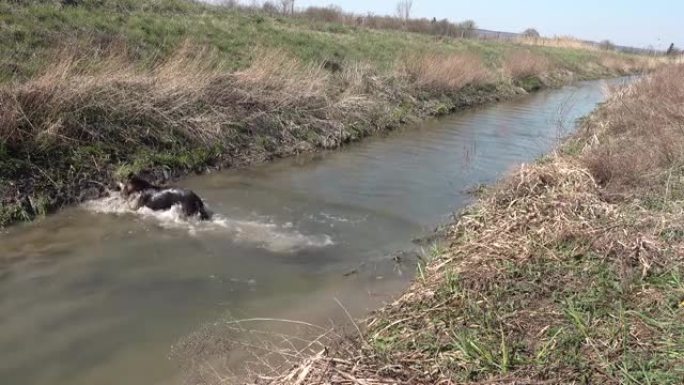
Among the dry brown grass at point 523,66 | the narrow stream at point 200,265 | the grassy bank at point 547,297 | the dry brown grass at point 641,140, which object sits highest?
the dry brown grass at point 523,66

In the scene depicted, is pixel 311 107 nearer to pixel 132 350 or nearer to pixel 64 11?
pixel 64 11

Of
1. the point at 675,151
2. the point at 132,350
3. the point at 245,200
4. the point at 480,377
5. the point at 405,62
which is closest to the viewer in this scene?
the point at 480,377

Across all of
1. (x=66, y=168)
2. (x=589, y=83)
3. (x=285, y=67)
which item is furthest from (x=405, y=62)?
(x=589, y=83)

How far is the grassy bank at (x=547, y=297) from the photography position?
11.4 ft

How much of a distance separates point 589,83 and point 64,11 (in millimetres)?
31727

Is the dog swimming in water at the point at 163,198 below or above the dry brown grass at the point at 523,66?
below

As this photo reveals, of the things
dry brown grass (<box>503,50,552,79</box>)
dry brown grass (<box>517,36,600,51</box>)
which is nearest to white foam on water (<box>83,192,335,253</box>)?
dry brown grass (<box>503,50,552,79</box>)

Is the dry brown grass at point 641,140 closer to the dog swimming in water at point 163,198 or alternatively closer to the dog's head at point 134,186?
the dog swimming in water at point 163,198

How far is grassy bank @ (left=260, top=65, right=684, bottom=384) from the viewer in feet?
11.4

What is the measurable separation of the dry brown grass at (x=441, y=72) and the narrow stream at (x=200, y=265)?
8.41 m

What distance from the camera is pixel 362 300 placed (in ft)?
18.8

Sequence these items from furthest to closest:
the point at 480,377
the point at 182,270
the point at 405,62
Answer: the point at 405,62 < the point at 182,270 < the point at 480,377

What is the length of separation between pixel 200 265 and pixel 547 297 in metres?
3.66

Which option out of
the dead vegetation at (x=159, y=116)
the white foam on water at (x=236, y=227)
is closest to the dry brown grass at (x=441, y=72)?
the dead vegetation at (x=159, y=116)
